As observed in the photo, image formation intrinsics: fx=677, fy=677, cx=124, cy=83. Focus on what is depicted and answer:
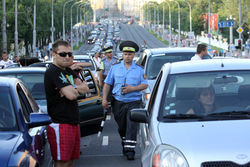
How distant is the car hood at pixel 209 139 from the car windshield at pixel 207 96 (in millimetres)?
258

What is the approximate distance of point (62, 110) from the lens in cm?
668

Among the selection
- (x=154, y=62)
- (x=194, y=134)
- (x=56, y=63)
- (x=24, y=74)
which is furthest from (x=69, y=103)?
(x=154, y=62)

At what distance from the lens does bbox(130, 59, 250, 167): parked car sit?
17.4 feet

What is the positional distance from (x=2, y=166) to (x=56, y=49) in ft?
6.89

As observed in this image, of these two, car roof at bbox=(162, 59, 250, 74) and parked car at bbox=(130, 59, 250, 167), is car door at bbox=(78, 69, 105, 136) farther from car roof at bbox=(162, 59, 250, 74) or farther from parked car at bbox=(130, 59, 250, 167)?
car roof at bbox=(162, 59, 250, 74)

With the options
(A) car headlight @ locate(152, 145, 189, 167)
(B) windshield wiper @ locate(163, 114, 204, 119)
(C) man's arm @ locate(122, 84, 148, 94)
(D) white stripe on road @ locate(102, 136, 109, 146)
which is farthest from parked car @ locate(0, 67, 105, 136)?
(A) car headlight @ locate(152, 145, 189, 167)

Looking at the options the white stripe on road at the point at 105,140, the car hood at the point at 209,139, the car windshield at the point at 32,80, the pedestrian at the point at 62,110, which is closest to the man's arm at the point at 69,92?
the pedestrian at the point at 62,110

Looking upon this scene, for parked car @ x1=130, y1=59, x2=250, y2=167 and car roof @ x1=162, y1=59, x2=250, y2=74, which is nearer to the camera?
parked car @ x1=130, y1=59, x2=250, y2=167

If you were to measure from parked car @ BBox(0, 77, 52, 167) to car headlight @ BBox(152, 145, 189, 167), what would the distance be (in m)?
1.05

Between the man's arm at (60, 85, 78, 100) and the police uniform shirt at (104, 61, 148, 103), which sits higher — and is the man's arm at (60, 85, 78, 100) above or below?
above

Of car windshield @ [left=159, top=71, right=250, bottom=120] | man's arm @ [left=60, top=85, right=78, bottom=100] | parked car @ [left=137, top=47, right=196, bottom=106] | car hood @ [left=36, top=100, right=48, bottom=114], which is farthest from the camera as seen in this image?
parked car @ [left=137, top=47, right=196, bottom=106]

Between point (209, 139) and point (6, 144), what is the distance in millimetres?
1659

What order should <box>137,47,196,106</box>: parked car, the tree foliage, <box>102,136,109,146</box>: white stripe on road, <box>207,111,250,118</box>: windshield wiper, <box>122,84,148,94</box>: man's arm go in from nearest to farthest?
1. <box>207,111,250,118</box>: windshield wiper
2. <box>122,84,148,94</box>: man's arm
3. <box>102,136,109,146</box>: white stripe on road
4. <box>137,47,196,106</box>: parked car
5. the tree foliage

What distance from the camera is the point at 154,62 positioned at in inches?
583
